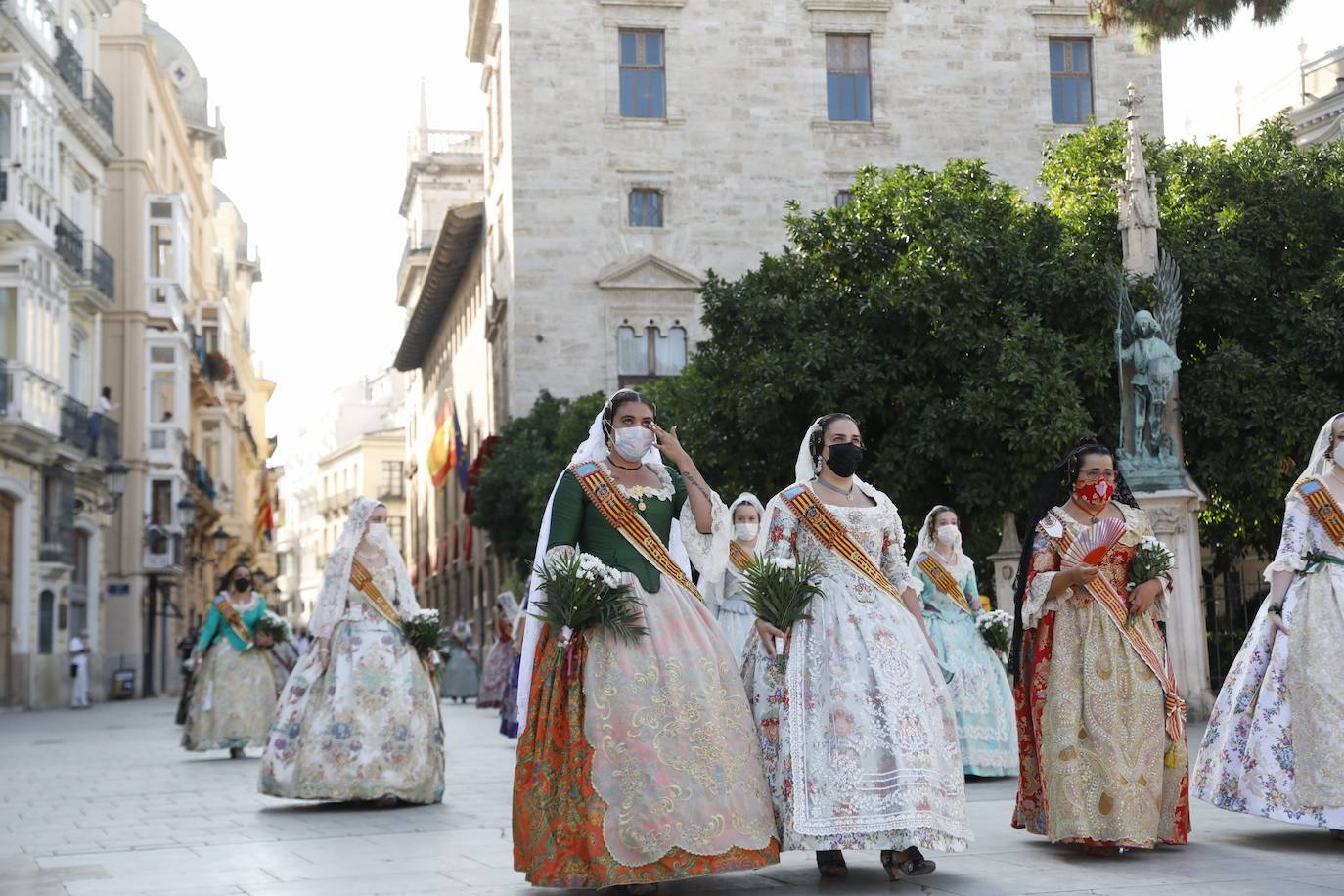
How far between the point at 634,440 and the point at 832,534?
3.24 feet

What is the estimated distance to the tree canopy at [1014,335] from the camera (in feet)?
84.5

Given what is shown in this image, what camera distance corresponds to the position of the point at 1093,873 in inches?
317

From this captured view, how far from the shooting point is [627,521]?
8.15m

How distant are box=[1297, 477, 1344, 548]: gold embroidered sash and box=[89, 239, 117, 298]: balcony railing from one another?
112ft

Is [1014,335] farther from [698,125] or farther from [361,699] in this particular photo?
[698,125]

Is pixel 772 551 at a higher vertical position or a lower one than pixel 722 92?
lower

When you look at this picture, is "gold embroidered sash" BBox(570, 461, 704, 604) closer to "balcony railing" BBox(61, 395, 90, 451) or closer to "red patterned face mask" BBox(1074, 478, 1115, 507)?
"red patterned face mask" BBox(1074, 478, 1115, 507)

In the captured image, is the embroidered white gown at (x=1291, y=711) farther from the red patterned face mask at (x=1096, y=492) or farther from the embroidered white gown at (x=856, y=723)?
the embroidered white gown at (x=856, y=723)

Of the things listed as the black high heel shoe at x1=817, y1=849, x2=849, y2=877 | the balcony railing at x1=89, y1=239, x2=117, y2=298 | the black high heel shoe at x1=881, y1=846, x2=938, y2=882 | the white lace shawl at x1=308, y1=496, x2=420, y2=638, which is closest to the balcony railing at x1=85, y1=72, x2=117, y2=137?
the balcony railing at x1=89, y1=239, x2=117, y2=298

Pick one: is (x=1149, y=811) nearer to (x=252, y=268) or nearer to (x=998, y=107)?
(x=998, y=107)

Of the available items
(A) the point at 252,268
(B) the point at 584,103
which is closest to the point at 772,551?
(B) the point at 584,103

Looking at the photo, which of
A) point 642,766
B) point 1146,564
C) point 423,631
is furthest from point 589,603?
point 423,631

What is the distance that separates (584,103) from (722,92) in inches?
126

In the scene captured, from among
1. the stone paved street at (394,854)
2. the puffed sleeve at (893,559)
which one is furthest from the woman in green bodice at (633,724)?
the puffed sleeve at (893,559)
